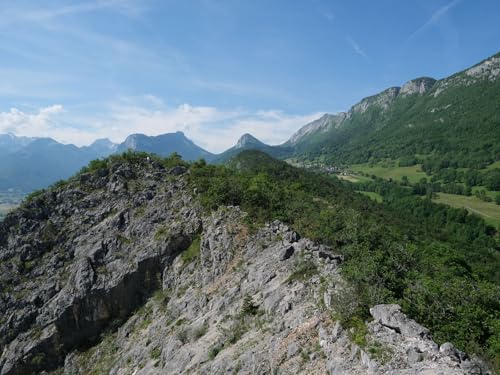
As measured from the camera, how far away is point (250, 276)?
94.8ft

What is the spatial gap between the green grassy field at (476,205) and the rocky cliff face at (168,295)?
134621 millimetres

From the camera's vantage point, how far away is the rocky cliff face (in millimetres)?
16844

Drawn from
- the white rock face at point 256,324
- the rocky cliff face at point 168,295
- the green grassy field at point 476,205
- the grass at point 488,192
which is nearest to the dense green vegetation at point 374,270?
the rocky cliff face at point 168,295

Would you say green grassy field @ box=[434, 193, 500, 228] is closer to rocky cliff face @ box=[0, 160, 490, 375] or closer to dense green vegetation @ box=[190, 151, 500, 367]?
dense green vegetation @ box=[190, 151, 500, 367]

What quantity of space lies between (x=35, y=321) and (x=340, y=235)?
110 ft

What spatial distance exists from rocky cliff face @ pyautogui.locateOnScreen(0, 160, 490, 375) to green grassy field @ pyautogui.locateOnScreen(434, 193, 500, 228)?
135m

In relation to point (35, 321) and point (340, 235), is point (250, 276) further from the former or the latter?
point (35, 321)

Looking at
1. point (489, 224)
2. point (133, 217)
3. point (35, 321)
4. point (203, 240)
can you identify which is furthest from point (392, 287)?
point (489, 224)

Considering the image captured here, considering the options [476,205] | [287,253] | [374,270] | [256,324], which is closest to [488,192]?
[476,205]

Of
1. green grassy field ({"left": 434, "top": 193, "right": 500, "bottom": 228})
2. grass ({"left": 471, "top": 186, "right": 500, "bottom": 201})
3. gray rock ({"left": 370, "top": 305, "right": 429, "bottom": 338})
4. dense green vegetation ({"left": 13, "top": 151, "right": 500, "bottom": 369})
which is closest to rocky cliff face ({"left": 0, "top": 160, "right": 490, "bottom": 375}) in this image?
gray rock ({"left": 370, "top": 305, "right": 429, "bottom": 338})

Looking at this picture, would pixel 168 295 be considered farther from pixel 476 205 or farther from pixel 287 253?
pixel 476 205

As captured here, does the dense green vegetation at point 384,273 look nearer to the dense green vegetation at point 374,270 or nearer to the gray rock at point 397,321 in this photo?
the dense green vegetation at point 374,270

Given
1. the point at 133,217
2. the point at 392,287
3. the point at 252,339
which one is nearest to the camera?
the point at 392,287

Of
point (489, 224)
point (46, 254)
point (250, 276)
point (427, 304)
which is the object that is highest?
point (427, 304)
